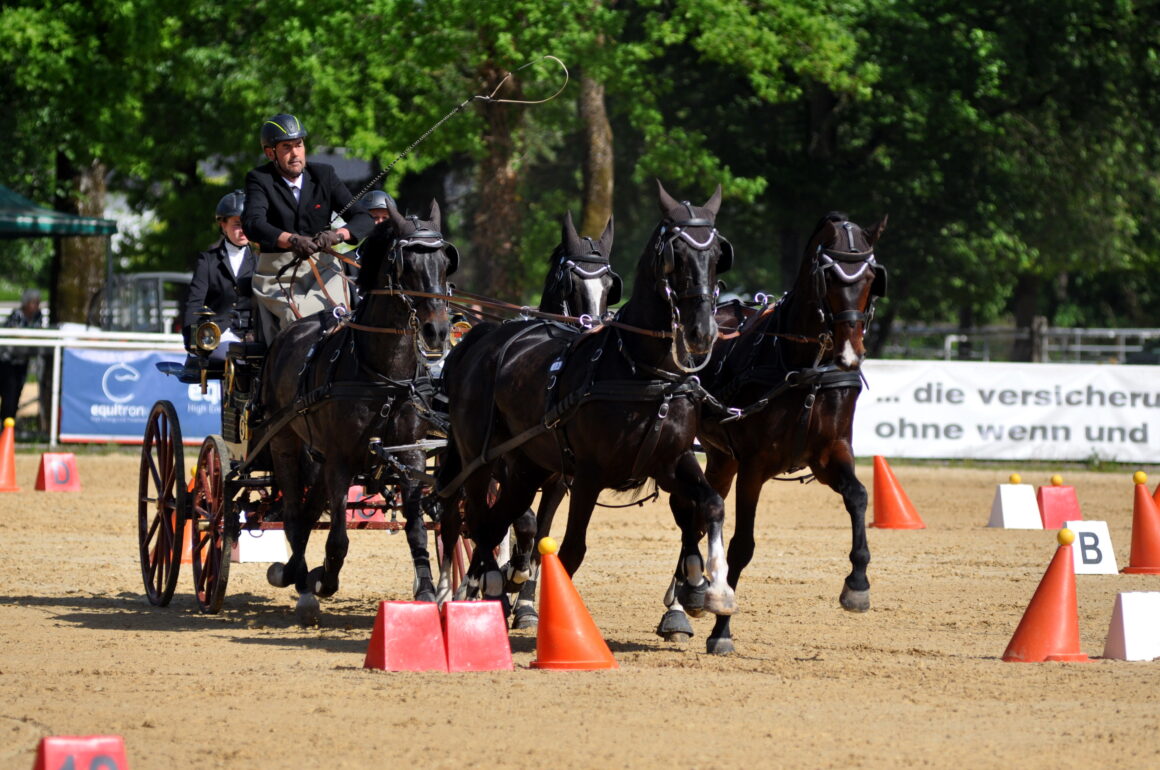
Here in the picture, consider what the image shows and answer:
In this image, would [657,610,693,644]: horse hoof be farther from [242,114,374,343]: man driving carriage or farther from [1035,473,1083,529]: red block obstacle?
[1035,473,1083,529]: red block obstacle

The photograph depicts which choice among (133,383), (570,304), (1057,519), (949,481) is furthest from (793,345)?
(133,383)

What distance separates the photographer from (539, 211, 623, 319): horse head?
9.79 metres

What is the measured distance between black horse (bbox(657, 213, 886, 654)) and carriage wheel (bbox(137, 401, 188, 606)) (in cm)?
348

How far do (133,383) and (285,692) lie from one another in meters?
15.2

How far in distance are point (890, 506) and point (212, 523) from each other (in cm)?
787

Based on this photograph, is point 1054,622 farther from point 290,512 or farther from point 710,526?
point 290,512

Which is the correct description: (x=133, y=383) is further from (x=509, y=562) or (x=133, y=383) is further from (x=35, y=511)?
(x=509, y=562)

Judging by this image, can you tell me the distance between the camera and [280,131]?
10.2 metres

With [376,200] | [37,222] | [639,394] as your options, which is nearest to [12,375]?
[37,222]

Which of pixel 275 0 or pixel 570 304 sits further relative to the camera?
pixel 275 0

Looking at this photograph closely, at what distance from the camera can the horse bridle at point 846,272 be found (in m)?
8.80

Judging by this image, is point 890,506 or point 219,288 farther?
point 890,506

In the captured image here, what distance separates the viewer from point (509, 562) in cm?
965

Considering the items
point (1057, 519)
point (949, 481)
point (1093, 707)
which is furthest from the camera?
point (949, 481)
